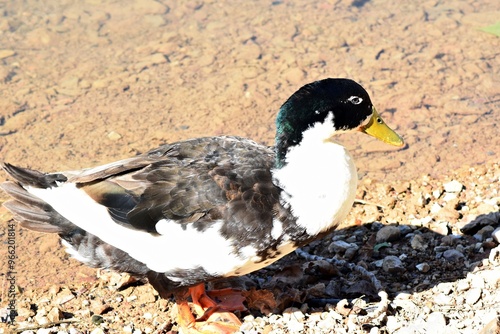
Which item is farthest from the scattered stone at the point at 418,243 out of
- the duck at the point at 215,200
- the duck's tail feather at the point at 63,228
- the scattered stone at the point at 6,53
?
Answer: the scattered stone at the point at 6,53

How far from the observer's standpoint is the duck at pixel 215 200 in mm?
4566

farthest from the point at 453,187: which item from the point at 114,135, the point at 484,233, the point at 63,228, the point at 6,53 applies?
the point at 6,53

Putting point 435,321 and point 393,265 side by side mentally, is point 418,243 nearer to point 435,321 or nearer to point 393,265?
point 393,265

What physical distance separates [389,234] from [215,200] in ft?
5.95

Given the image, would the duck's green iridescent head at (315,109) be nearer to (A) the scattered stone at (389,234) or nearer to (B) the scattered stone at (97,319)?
(A) the scattered stone at (389,234)

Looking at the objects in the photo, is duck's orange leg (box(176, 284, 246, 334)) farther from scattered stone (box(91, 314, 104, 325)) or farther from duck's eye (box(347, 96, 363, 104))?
duck's eye (box(347, 96, 363, 104))

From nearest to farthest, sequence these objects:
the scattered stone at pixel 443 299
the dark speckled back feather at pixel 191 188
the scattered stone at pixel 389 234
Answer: the dark speckled back feather at pixel 191 188 < the scattered stone at pixel 443 299 < the scattered stone at pixel 389 234

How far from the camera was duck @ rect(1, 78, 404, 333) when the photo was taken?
15.0 feet

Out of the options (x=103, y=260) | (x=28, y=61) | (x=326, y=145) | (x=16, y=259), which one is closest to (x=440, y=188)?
(x=326, y=145)

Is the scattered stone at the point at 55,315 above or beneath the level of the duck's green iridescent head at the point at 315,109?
beneath

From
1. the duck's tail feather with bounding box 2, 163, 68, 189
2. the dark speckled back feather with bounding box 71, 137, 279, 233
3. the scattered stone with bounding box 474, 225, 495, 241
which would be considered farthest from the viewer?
the scattered stone with bounding box 474, 225, 495, 241

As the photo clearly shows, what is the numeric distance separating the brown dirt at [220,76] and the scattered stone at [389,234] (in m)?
0.33

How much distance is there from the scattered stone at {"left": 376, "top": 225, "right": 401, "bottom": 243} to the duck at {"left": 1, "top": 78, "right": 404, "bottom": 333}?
1087 mm

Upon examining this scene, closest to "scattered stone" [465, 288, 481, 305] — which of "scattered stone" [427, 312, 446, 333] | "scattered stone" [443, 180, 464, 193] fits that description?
"scattered stone" [427, 312, 446, 333]
